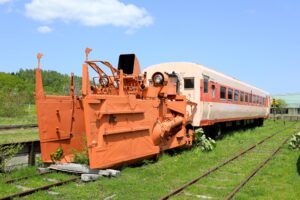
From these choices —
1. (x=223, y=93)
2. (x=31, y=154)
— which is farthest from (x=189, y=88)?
(x=31, y=154)

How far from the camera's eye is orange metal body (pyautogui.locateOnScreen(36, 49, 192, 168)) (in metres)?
8.79

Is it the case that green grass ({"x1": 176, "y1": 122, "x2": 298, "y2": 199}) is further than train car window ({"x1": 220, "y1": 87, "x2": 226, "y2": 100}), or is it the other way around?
train car window ({"x1": 220, "y1": 87, "x2": 226, "y2": 100})

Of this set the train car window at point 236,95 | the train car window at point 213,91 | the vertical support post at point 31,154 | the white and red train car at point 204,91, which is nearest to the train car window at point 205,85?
the white and red train car at point 204,91

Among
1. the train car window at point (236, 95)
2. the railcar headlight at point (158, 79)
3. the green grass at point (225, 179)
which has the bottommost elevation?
the green grass at point (225, 179)

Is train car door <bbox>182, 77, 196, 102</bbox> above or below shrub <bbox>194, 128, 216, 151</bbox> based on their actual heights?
above

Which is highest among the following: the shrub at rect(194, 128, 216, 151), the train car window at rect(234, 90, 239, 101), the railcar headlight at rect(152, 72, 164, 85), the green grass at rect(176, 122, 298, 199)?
the railcar headlight at rect(152, 72, 164, 85)

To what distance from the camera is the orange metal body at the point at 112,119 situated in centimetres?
879

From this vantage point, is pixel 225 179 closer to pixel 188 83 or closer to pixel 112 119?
pixel 112 119

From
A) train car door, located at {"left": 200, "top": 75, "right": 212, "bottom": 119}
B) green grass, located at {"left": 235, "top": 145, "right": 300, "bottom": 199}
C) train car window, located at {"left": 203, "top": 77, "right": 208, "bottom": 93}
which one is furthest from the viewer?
train car window, located at {"left": 203, "top": 77, "right": 208, "bottom": 93}

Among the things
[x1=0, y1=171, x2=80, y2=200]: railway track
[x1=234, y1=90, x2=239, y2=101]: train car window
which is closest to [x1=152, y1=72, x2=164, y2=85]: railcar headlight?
[x1=0, y1=171, x2=80, y2=200]: railway track

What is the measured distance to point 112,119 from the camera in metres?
9.20

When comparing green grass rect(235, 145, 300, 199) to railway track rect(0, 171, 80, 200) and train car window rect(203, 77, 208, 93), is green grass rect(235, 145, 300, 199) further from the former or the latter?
train car window rect(203, 77, 208, 93)

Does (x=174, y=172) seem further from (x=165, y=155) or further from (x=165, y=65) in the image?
(x=165, y=65)

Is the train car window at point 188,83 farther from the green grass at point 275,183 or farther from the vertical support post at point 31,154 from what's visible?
the vertical support post at point 31,154
